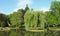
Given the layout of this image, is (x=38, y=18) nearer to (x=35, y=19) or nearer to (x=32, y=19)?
(x=35, y=19)

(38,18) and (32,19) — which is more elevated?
(38,18)

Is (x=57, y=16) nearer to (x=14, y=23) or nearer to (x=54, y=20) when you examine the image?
(x=54, y=20)

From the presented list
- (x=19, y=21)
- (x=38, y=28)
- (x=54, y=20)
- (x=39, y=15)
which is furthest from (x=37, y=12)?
(x=19, y=21)

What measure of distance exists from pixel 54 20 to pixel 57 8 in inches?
120

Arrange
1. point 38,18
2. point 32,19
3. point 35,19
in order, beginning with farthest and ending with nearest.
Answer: point 32,19, point 38,18, point 35,19

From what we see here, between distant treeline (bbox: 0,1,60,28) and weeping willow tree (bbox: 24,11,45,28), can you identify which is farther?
distant treeline (bbox: 0,1,60,28)

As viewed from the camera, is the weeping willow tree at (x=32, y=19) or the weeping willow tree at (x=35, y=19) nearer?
the weeping willow tree at (x=35, y=19)

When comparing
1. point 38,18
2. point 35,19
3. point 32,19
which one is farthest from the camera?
point 32,19

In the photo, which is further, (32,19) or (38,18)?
(32,19)

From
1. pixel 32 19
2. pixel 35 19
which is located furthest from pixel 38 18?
pixel 32 19

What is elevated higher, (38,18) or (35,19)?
(38,18)

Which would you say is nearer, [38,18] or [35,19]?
[35,19]

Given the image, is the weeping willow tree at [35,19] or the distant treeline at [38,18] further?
the distant treeline at [38,18]

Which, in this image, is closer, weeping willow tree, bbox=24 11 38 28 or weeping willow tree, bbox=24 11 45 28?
weeping willow tree, bbox=24 11 45 28
